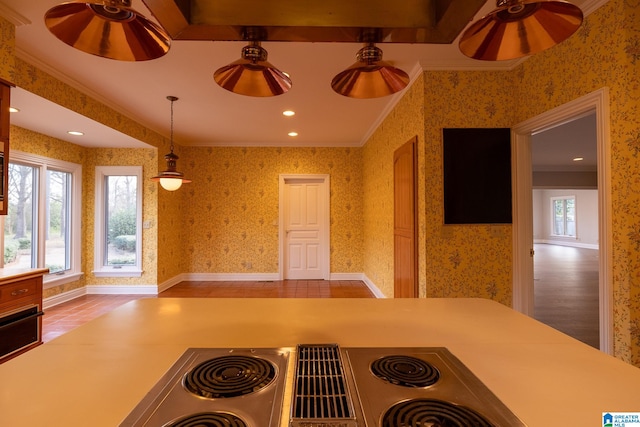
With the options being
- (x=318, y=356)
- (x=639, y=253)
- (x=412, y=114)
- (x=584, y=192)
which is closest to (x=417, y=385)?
(x=318, y=356)

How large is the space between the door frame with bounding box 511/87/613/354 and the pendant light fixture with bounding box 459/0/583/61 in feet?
5.36

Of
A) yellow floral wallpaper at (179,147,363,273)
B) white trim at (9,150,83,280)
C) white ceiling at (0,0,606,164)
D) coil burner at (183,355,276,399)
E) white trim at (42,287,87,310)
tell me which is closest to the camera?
coil burner at (183,355,276,399)

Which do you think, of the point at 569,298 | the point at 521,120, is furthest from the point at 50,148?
the point at 569,298

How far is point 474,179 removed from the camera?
110 inches

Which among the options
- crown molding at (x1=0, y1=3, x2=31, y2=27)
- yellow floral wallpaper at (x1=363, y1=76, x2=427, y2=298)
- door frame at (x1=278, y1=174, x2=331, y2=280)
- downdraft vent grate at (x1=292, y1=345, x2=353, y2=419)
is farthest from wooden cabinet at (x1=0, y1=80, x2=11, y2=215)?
door frame at (x1=278, y1=174, x2=331, y2=280)

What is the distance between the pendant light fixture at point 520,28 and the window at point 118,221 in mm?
5258

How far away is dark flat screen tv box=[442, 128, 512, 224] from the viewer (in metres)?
2.79

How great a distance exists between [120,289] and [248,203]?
2467mm

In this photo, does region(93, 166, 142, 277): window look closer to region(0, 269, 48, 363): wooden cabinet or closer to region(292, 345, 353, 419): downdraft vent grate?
region(0, 269, 48, 363): wooden cabinet

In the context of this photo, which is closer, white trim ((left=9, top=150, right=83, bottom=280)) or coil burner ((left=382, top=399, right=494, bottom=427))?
coil burner ((left=382, top=399, right=494, bottom=427))

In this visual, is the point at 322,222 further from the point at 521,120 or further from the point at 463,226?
the point at 521,120

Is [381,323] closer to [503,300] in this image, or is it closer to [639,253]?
[639,253]

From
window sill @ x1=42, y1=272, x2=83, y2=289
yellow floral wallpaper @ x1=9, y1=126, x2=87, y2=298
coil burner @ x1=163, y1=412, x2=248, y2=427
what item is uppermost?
yellow floral wallpaper @ x1=9, y1=126, x2=87, y2=298

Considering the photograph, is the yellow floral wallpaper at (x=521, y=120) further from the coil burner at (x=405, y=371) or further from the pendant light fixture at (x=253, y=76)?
the pendant light fixture at (x=253, y=76)
